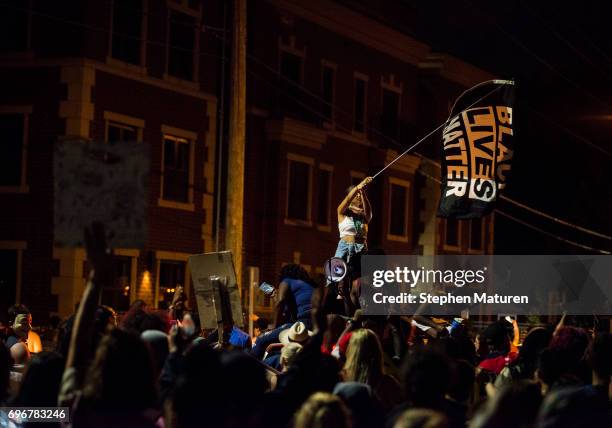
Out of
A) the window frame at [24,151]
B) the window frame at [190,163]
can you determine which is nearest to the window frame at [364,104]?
the window frame at [190,163]

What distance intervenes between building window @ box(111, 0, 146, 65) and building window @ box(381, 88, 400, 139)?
37.1 ft

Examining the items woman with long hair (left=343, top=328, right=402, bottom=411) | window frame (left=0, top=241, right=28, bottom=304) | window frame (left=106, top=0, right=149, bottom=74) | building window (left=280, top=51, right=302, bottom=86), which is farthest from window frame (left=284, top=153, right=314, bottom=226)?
woman with long hair (left=343, top=328, right=402, bottom=411)

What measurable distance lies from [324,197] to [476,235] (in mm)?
10945

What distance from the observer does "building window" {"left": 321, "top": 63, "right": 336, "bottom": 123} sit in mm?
36125

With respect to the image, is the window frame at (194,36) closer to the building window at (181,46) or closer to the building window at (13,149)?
the building window at (181,46)

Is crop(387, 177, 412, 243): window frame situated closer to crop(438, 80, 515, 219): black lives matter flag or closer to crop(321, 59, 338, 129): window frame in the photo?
crop(321, 59, 338, 129): window frame

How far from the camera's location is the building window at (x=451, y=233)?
143 ft

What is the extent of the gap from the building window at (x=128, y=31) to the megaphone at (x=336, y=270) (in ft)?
50.0

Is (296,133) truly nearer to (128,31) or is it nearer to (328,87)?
(328,87)

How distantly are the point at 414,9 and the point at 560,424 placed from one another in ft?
118

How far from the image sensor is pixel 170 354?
762 cm

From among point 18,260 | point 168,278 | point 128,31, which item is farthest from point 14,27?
point 168,278

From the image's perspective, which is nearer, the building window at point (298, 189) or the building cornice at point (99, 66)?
the building cornice at point (99, 66)

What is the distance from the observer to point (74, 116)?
2766 centimetres
